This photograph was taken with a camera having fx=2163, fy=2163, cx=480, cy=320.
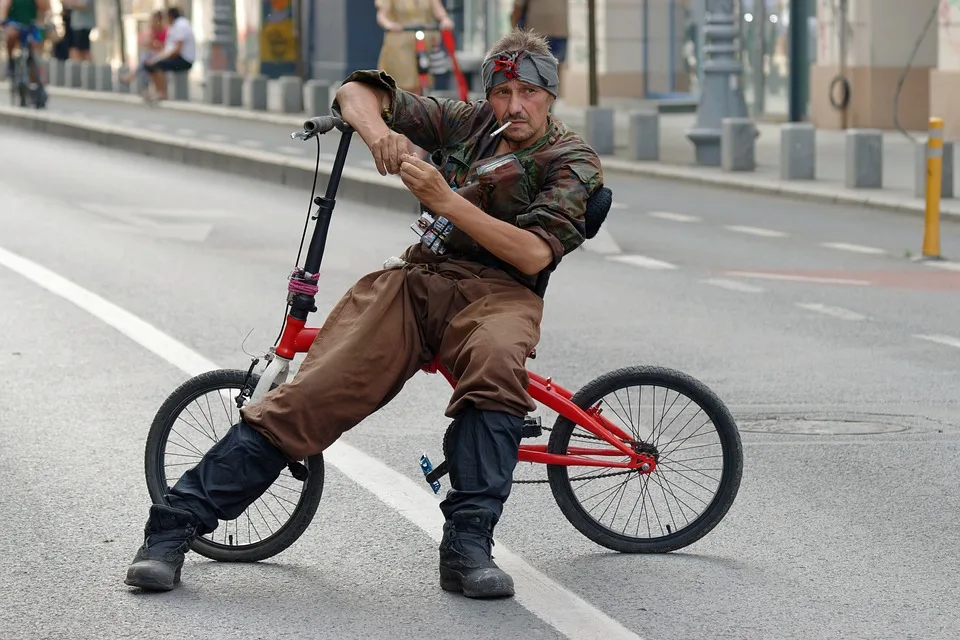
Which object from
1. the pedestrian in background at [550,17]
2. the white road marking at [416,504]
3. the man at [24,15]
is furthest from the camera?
the pedestrian in background at [550,17]

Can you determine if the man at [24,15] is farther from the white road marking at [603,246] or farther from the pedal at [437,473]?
the pedal at [437,473]

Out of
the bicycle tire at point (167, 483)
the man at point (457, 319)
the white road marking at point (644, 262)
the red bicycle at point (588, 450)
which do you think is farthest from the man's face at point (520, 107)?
the white road marking at point (644, 262)

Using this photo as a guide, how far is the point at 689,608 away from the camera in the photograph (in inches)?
219

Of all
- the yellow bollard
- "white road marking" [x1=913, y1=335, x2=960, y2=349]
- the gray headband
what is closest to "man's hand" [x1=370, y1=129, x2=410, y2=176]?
the gray headband

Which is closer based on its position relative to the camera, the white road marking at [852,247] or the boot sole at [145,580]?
the boot sole at [145,580]

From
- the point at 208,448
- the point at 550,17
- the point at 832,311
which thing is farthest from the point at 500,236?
the point at 550,17

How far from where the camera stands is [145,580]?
5.61 meters

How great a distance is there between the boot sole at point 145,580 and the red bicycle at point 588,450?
0.33m

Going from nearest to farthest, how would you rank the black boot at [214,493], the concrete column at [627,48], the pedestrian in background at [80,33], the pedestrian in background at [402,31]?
1. the black boot at [214,493]
2. the pedestrian in background at [402,31]
3. the concrete column at [627,48]
4. the pedestrian in background at [80,33]

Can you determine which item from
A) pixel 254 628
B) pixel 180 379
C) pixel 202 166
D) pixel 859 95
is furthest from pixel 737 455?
pixel 859 95

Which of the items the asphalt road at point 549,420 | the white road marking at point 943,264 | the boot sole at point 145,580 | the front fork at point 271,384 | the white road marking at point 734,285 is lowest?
the white road marking at point 943,264

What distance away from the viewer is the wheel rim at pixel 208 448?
600 centimetres

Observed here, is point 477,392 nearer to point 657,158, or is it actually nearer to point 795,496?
point 795,496

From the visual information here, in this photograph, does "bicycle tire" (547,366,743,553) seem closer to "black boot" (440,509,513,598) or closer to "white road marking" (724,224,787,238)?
"black boot" (440,509,513,598)
